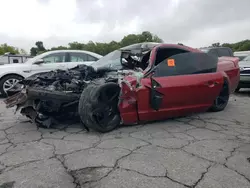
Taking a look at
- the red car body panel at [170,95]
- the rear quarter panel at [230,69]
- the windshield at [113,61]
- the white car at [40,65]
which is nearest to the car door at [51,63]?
the white car at [40,65]

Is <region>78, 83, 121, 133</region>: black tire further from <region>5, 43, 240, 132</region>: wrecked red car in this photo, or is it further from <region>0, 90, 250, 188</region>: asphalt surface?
<region>0, 90, 250, 188</region>: asphalt surface

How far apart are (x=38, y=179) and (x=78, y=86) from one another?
1942mm

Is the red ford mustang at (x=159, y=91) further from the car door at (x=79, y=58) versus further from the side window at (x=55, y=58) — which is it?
the side window at (x=55, y=58)

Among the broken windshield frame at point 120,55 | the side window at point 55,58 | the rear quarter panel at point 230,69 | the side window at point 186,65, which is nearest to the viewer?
the side window at point 186,65

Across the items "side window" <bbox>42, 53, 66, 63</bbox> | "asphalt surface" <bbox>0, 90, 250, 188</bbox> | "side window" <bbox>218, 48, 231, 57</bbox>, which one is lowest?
"asphalt surface" <bbox>0, 90, 250, 188</bbox>

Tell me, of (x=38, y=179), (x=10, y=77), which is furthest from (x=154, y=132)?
(x=10, y=77)

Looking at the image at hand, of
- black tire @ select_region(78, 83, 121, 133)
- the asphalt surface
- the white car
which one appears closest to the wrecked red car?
black tire @ select_region(78, 83, 121, 133)

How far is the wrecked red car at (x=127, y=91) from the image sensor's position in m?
3.72

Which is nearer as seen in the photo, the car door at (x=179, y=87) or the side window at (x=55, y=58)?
the car door at (x=179, y=87)

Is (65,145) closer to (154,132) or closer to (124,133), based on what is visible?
(124,133)

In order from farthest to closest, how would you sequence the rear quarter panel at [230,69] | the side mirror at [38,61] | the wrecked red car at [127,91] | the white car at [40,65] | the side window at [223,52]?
the side window at [223,52], the side mirror at [38,61], the white car at [40,65], the rear quarter panel at [230,69], the wrecked red car at [127,91]

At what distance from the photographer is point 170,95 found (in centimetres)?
406

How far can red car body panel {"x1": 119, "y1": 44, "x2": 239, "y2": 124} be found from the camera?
3.81 metres

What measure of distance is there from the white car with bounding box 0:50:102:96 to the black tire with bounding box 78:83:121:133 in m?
4.21
